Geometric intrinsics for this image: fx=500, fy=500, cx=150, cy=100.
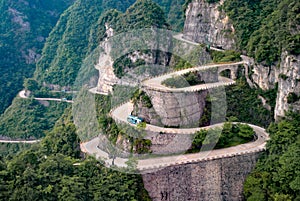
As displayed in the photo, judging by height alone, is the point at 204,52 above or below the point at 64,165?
above

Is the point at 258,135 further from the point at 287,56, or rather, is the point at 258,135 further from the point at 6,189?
the point at 6,189

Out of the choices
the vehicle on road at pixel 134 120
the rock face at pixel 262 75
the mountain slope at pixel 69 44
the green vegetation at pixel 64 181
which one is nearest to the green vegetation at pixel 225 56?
the rock face at pixel 262 75

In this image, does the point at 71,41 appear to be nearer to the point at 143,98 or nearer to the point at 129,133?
the point at 143,98

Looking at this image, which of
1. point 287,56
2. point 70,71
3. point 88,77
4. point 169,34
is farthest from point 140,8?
point 287,56

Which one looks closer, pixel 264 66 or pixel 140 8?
pixel 264 66

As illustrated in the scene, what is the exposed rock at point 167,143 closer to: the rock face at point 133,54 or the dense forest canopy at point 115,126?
the dense forest canopy at point 115,126
